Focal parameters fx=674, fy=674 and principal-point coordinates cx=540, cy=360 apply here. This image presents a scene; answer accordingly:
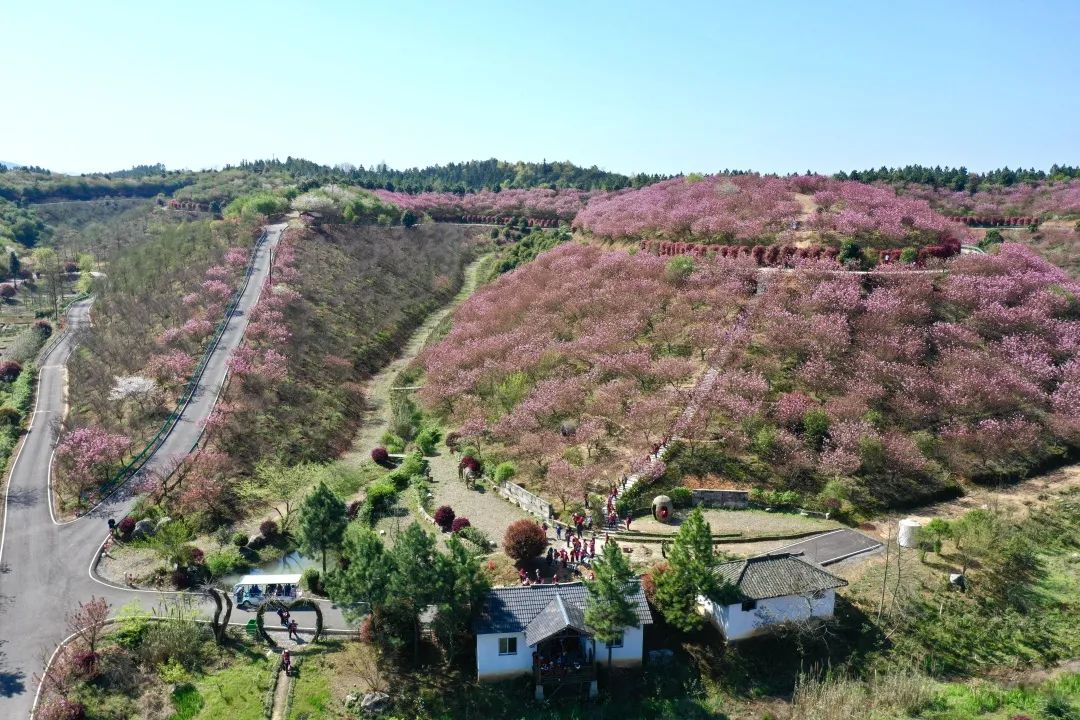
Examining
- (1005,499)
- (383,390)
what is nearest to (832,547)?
(1005,499)

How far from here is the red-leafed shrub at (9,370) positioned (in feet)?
192

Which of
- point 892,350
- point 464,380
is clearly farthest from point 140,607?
point 892,350

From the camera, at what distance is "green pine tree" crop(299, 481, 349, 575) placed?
101ft

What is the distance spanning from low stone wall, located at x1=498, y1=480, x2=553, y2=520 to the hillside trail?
46.7ft

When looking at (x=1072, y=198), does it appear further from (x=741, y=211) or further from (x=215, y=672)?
(x=215, y=672)

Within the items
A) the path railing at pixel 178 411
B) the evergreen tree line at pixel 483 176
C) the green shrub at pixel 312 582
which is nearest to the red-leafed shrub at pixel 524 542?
the green shrub at pixel 312 582

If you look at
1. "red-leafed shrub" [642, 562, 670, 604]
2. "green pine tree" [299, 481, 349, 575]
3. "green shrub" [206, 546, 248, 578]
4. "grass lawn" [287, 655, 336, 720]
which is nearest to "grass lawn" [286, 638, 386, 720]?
"grass lawn" [287, 655, 336, 720]

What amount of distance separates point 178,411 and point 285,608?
27.4 m

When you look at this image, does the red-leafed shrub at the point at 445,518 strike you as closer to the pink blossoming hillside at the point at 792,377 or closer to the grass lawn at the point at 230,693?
the pink blossoming hillside at the point at 792,377

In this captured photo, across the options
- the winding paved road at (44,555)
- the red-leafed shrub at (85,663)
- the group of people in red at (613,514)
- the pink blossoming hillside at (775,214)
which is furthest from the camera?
the pink blossoming hillside at (775,214)

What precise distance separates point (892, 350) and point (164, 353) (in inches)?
2278

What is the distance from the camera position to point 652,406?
41.0 m

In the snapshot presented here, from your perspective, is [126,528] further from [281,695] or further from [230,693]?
[281,695]

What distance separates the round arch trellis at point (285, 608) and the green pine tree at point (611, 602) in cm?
1137
